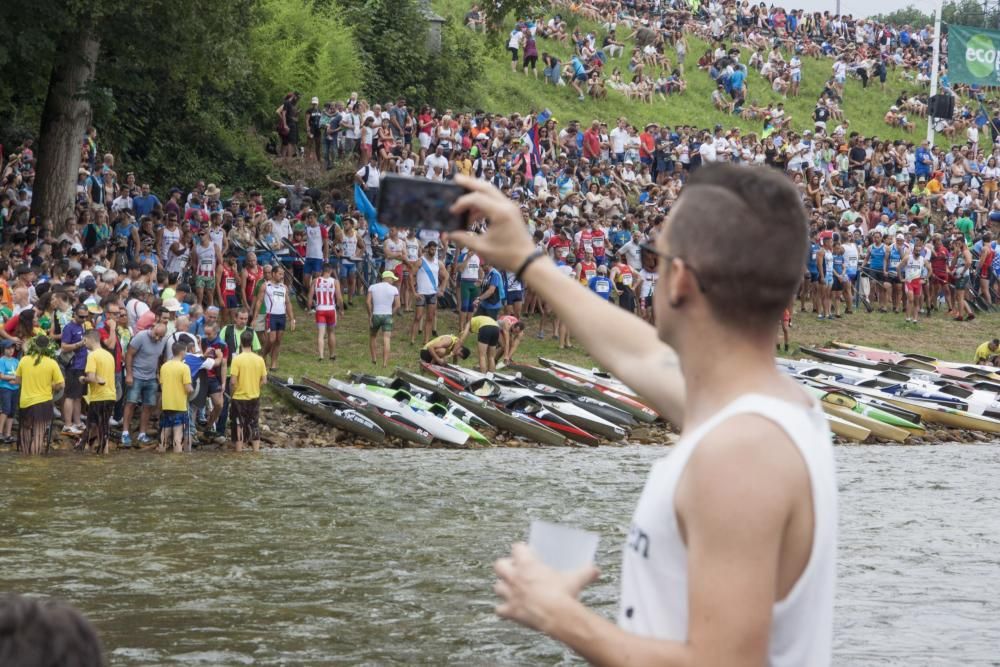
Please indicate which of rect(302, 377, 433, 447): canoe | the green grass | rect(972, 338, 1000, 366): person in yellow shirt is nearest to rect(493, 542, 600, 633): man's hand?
rect(302, 377, 433, 447): canoe

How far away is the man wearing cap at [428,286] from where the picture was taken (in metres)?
25.3

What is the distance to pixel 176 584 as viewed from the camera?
12.2 metres

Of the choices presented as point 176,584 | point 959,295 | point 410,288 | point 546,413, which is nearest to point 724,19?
point 959,295

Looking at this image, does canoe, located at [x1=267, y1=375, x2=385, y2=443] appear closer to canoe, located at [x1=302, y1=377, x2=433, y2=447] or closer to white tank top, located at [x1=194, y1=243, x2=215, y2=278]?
canoe, located at [x1=302, y1=377, x2=433, y2=447]

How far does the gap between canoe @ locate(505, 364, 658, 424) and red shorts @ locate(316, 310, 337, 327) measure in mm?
3551

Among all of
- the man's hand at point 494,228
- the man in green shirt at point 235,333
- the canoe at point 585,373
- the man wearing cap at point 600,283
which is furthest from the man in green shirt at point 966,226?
the man's hand at point 494,228

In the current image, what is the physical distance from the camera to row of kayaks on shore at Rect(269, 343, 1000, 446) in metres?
22.3

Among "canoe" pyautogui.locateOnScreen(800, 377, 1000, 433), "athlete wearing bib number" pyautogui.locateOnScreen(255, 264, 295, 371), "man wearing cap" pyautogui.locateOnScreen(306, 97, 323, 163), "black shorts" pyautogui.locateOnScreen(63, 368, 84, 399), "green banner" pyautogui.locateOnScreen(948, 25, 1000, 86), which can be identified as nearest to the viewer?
"black shorts" pyautogui.locateOnScreen(63, 368, 84, 399)

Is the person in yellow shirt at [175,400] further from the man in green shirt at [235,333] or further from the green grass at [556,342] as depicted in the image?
the green grass at [556,342]

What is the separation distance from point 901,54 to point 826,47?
141 inches

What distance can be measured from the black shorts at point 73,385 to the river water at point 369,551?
106 cm

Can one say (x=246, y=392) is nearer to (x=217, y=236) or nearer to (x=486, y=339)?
(x=217, y=236)

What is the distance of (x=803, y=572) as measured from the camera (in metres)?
2.36

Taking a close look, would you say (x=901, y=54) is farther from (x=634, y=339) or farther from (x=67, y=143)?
(x=634, y=339)
